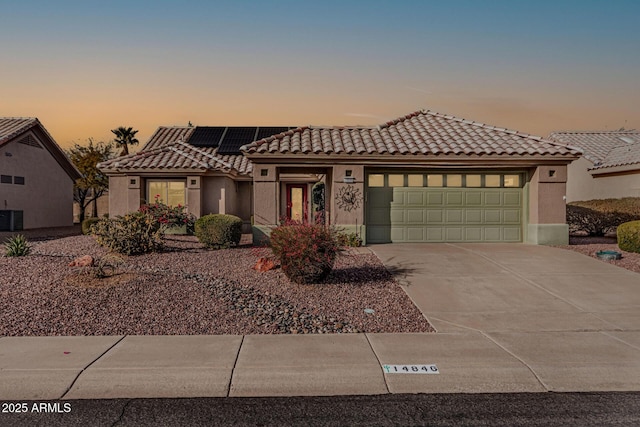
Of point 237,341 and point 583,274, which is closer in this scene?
point 237,341

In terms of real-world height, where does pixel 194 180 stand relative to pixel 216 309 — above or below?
above

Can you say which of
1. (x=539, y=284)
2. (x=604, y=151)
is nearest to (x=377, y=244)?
(x=539, y=284)

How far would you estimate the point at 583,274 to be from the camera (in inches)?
464

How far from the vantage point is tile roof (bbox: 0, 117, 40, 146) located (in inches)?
938

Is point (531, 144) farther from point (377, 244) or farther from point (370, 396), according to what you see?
point (370, 396)

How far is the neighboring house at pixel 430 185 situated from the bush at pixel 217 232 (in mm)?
1092

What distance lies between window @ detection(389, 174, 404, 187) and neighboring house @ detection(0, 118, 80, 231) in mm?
19046

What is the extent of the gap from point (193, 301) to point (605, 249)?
12901 millimetres

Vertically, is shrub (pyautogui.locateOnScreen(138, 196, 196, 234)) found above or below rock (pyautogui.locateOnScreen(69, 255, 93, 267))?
above

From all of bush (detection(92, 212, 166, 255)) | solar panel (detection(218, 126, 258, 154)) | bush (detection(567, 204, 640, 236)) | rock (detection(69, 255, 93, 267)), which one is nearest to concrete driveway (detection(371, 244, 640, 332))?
bush (detection(567, 204, 640, 236))

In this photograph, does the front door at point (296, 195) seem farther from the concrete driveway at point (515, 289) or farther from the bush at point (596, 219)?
the bush at point (596, 219)

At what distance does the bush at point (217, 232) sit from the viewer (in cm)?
1505

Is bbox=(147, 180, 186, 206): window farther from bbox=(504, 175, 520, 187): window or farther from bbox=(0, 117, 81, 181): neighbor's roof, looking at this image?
bbox=(504, 175, 520, 187): window

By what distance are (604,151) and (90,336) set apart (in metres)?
29.0
